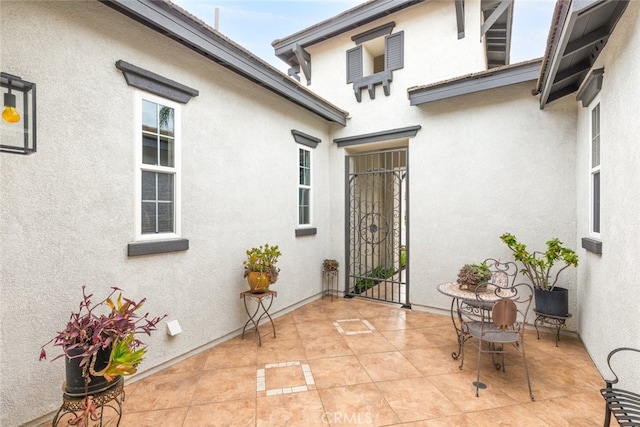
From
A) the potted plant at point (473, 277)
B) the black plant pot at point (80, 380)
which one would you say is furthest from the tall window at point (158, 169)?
the potted plant at point (473, 277)

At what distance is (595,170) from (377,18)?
423 centimetres

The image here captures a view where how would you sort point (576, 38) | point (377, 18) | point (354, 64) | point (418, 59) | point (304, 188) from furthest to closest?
point (354, 64)
point (377, 18)
point (304, 188)
point (418, 59)
point (576, 38)

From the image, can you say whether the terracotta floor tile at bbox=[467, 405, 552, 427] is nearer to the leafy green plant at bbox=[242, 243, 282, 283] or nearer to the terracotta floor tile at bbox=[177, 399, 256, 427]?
the terracotta floor tile at bbox=[177, 399, 256, 427]

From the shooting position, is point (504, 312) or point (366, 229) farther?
point (366, 229)

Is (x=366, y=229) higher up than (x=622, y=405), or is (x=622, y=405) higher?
(x=366, y=229)

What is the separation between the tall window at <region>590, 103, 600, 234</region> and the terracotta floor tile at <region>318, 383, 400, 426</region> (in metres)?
2.77

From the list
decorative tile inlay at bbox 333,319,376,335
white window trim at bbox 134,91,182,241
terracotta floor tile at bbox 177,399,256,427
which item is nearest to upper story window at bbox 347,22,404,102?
white window trim at bbox 134,91,182,241

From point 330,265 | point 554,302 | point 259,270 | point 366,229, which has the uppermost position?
point 366,229

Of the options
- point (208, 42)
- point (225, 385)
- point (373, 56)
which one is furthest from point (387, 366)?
point (373, 56)

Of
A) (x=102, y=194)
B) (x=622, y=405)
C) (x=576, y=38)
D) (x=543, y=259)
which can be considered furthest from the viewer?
(x=543, y=259)

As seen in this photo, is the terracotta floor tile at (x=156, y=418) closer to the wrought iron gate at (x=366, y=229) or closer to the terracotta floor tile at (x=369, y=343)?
the terracotta floor tile at (x=369, y=343)

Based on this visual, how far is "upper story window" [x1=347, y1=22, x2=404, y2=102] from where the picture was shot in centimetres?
508

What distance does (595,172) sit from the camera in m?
3.03

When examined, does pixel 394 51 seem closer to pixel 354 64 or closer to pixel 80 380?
pixel 354 64
